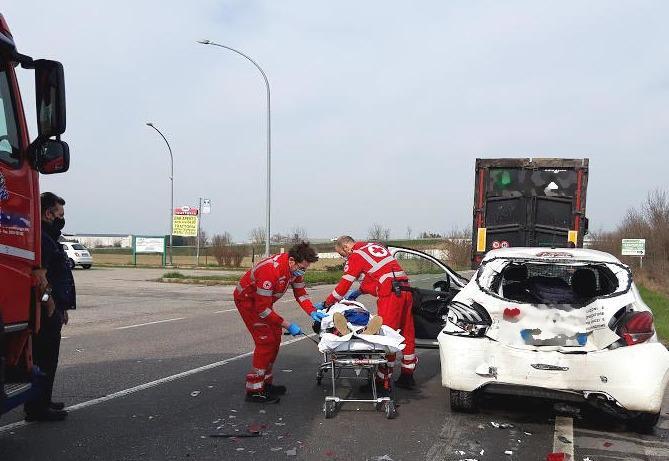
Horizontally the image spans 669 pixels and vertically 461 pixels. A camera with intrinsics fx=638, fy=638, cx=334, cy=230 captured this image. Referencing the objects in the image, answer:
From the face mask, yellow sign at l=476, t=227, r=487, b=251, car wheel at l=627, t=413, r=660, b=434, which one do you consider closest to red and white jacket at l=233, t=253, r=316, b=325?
the face mask

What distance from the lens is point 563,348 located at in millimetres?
5195

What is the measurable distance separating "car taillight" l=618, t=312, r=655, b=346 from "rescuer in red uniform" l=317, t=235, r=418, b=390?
236 centimetres

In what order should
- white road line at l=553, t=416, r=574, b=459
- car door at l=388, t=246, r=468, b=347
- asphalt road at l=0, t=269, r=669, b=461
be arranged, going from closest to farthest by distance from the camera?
asphalt road at l=0, t=269, r=669, b=461 < white road line at l=553, t=416, r=574, b=459 < car door at l=388, t=246, r=468, b=347

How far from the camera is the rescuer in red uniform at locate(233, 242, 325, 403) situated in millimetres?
6160

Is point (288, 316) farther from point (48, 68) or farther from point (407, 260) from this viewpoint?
point (48, 68)

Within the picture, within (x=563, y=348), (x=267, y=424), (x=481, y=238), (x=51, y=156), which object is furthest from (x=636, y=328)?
(x=481, y=238)

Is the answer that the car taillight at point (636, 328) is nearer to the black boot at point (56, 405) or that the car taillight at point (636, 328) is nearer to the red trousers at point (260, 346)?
the red trousers at point (260, 346)

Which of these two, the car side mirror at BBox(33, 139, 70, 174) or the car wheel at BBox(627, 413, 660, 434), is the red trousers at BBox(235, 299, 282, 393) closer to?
the car side mirror at BBox(33, 139, 70, 174)

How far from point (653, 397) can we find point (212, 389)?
4.19 meters

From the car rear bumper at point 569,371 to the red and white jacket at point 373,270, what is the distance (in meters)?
1.51

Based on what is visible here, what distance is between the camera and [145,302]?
18.8 meters

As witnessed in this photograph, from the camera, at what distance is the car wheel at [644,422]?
17.3ft

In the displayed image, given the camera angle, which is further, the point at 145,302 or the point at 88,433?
the point at 145,302

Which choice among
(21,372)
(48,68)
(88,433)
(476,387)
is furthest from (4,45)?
(476,387)
